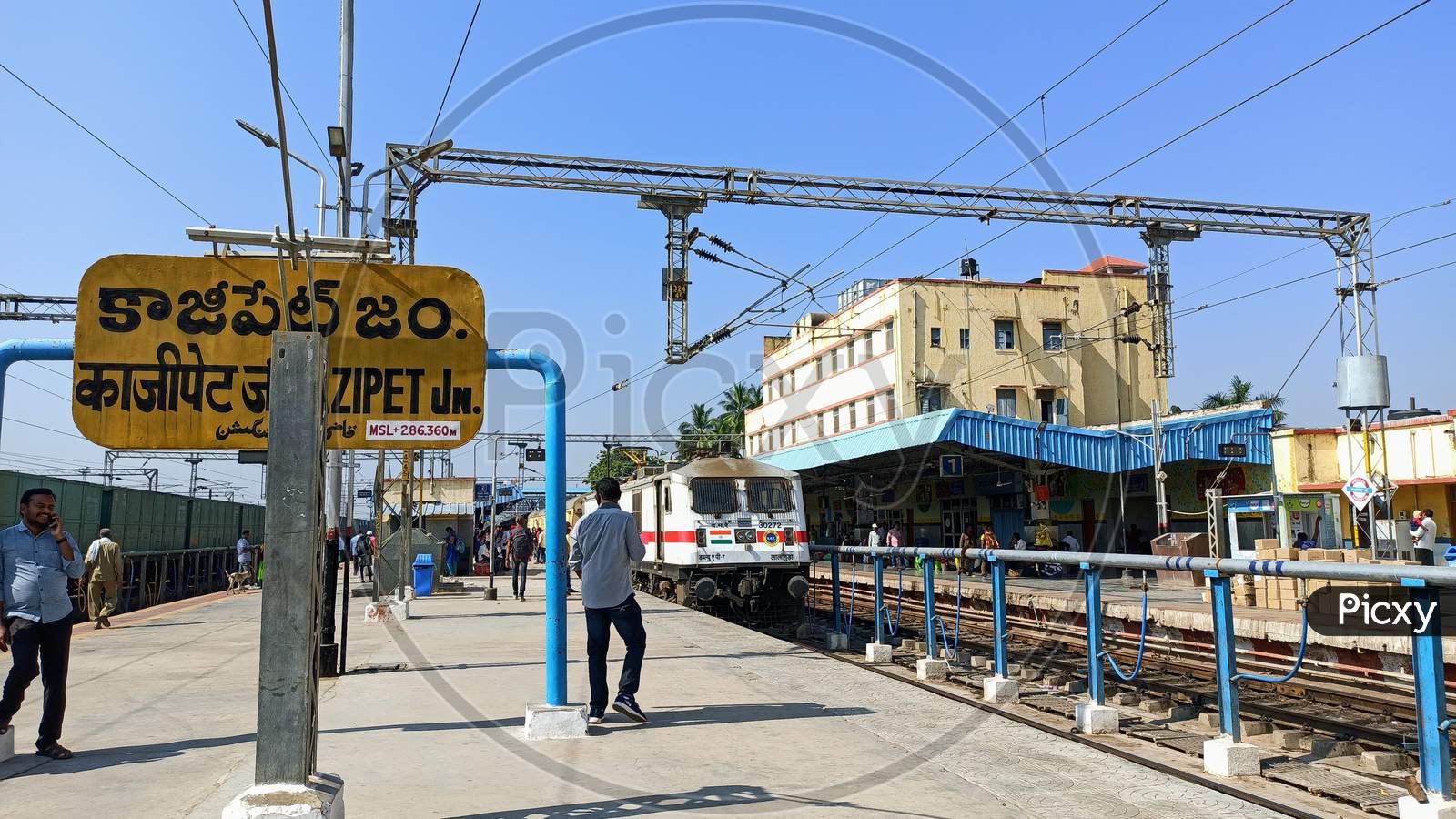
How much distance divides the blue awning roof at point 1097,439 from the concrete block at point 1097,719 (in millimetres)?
19957

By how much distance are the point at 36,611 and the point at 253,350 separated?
6.76ft

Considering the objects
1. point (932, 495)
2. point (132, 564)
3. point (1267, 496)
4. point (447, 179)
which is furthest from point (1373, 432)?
point (132, 564)

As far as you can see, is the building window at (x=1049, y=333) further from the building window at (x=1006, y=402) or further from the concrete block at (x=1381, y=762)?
the concrete block at (x=1381, y=762)

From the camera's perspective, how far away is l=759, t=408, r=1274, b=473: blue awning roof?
27.6 meters

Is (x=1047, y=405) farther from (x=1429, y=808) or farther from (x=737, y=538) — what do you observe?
(x=1429, y=808)

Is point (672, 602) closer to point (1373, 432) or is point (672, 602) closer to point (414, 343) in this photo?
point (414, 343)

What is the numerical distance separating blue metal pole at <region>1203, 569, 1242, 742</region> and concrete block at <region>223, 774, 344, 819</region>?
15.8ft

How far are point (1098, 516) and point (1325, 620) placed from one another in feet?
96.4

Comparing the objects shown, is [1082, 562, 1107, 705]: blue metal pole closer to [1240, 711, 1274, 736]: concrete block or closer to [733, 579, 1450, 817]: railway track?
[733, 579, 1450, 817]: railway track

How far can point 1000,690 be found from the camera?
329 inches

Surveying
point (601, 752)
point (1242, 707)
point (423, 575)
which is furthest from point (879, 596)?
point (423, 575)

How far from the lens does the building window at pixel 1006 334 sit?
A: 1683 inches

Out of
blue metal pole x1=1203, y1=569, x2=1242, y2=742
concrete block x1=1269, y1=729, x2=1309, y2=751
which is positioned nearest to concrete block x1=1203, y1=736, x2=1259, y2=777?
blue metal pole x1=1203, y1=569, x2=1242, y2=742

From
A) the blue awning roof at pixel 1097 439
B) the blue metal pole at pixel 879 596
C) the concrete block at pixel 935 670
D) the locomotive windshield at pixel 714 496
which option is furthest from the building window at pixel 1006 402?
the concrete block at pixel 935 670
